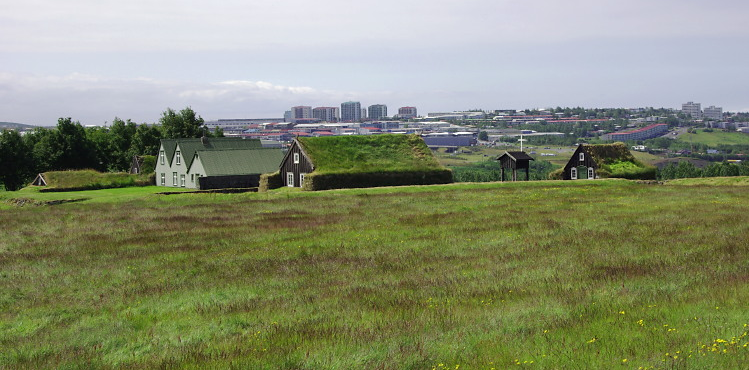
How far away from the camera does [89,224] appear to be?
35.1 m

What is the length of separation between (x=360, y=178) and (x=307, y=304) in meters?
51.6

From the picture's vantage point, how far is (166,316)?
47.9ft

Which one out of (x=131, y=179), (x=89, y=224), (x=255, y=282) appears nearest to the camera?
(x=255, y=282)

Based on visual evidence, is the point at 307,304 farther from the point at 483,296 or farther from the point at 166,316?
the point at 483,296

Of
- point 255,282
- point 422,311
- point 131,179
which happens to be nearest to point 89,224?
point 255,282

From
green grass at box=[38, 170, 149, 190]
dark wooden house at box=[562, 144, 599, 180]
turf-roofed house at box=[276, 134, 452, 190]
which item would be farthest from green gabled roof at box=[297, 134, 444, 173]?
green grass at box=[38, 170, 149, 190]

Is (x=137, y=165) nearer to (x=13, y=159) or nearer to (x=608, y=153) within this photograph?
(x=13, y=159)

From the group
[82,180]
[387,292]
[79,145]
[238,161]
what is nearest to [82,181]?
[82,180]

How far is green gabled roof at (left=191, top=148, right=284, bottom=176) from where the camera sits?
75500 millimetres

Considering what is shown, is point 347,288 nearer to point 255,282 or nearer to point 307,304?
point 307,304

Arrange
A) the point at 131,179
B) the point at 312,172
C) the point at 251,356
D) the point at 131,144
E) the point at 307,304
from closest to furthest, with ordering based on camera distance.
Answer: the point at 251,356
the point at 307,304
the point at 312,172
the point at 131,179
the point at 131,144

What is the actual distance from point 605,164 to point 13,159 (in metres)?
78.0

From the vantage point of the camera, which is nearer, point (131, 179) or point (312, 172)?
point (312, 172)

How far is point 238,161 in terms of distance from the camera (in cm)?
7762
